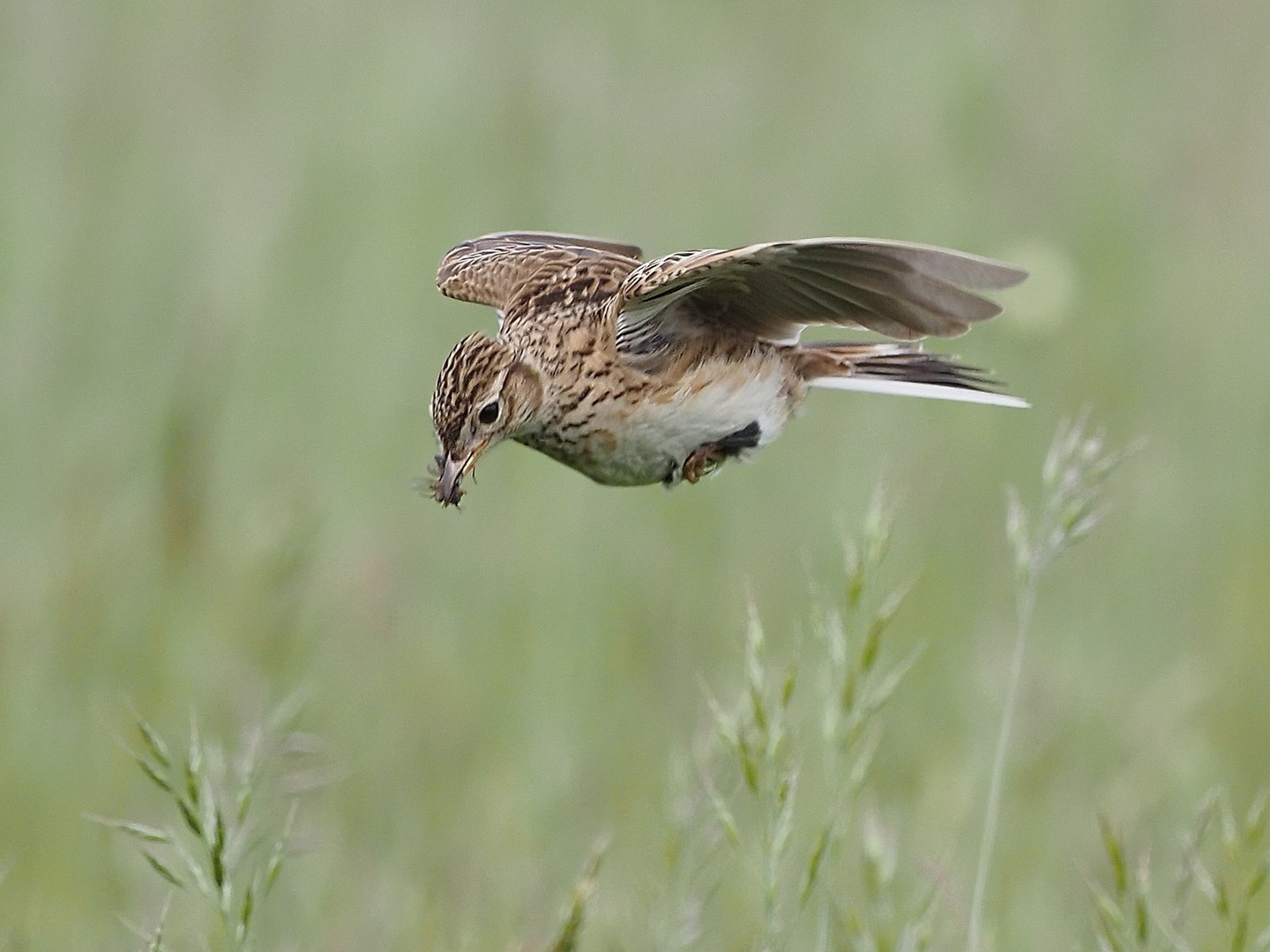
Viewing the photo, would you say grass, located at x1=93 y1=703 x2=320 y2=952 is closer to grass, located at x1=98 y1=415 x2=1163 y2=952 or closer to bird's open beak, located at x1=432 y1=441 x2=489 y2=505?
grass, located at x1=98 y1=415 x2=1163 y2=952

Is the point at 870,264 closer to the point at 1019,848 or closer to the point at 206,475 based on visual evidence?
the point at 1019,848

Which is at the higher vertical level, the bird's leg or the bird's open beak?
the bird's leg

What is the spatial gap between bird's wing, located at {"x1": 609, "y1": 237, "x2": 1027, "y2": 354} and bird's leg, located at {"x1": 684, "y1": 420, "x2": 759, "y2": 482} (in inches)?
9.9

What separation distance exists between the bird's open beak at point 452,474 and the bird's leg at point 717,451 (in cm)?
39

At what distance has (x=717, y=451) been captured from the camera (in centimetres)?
381

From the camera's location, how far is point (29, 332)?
20.7ft

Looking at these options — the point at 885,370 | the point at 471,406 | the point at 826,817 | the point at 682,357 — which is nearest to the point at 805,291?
the point at 682,357

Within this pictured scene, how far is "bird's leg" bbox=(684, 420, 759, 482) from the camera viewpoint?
146 inches

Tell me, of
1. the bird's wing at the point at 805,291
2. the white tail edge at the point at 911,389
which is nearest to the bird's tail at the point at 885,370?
the white tail edge at the point at 911,389

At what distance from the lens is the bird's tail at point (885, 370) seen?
431cm

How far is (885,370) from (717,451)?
86 cm

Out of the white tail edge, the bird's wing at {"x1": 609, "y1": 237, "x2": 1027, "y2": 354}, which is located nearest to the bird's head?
the bird's wing at {"x1": 609, "y1": 237, "x2": 1027, "y2": 354}

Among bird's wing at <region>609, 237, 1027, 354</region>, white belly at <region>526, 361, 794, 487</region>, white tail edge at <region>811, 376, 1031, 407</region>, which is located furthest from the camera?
white tail edge at <region>811, 376, 1031, 407</region>

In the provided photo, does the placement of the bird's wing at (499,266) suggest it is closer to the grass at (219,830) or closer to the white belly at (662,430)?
the white belly at (662,430)
